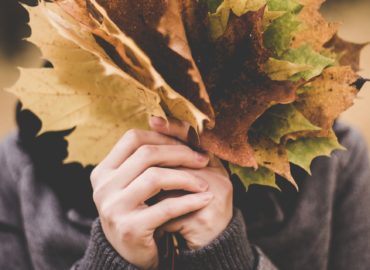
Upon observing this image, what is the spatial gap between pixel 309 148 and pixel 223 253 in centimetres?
27

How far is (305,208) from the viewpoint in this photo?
1244 millimetres

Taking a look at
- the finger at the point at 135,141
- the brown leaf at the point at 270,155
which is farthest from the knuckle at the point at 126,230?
the brown leaf at the point at 270,155

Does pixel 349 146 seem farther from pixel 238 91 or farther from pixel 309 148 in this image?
pixel 238 91

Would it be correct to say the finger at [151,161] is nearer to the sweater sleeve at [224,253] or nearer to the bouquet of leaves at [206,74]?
the bouquet of leaves at [206,74]

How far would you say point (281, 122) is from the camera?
2.23 ft

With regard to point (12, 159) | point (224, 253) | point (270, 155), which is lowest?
point (12, 159)

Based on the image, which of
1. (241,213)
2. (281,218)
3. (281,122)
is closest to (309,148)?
(281,122)

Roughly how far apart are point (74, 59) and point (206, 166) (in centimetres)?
27

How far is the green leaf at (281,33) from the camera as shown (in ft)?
2.09

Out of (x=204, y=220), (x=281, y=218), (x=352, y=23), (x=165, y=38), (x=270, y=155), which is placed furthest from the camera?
(x=352, y=23)

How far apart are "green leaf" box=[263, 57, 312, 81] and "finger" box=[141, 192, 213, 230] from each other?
23cm

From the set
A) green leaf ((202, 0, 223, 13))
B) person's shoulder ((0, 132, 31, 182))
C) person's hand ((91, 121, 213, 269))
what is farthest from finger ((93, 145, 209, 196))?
person's shoulder ((0, 132, 31, 182))

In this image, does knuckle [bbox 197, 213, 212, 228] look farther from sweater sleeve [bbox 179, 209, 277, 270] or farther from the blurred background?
the blurred background

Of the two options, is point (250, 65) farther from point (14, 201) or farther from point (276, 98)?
point (14, 201)
